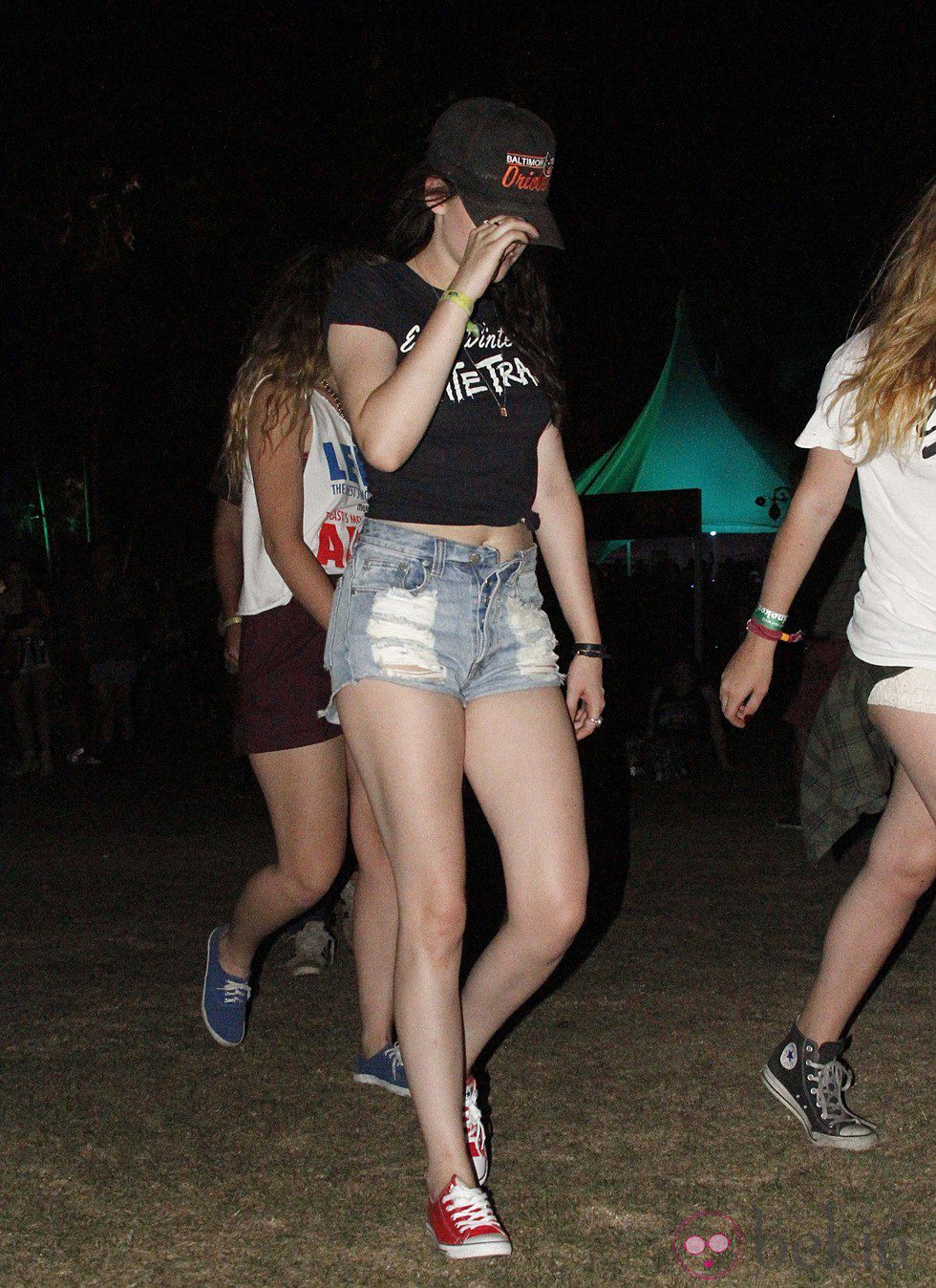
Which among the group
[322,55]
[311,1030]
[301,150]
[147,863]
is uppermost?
[322,55]

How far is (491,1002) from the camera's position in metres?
2.98

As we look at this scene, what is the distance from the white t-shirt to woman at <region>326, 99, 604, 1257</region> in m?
0.60

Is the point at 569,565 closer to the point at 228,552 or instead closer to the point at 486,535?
the point at 486,535

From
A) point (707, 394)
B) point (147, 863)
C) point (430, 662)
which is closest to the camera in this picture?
point (430, 662)

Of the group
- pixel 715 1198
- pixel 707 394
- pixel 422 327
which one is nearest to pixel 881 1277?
pixel 715 1198

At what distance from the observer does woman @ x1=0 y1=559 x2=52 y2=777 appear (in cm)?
1180

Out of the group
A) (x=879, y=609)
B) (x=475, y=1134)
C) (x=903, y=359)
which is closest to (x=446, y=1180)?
(x=475, y=1134)

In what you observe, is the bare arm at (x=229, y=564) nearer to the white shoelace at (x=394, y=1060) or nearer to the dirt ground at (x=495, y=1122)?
the dirt ground at (x=495, y=1122)

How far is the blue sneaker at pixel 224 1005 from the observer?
12.9 ft

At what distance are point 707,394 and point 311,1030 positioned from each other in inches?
469

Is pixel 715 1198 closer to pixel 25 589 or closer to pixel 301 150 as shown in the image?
pixel 25 589

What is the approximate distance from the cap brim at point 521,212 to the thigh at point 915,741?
113cm

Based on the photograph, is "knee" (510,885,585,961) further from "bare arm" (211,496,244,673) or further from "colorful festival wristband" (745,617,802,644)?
"bare arm" (211,496,244,673)

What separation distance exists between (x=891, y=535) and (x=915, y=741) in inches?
16.2
